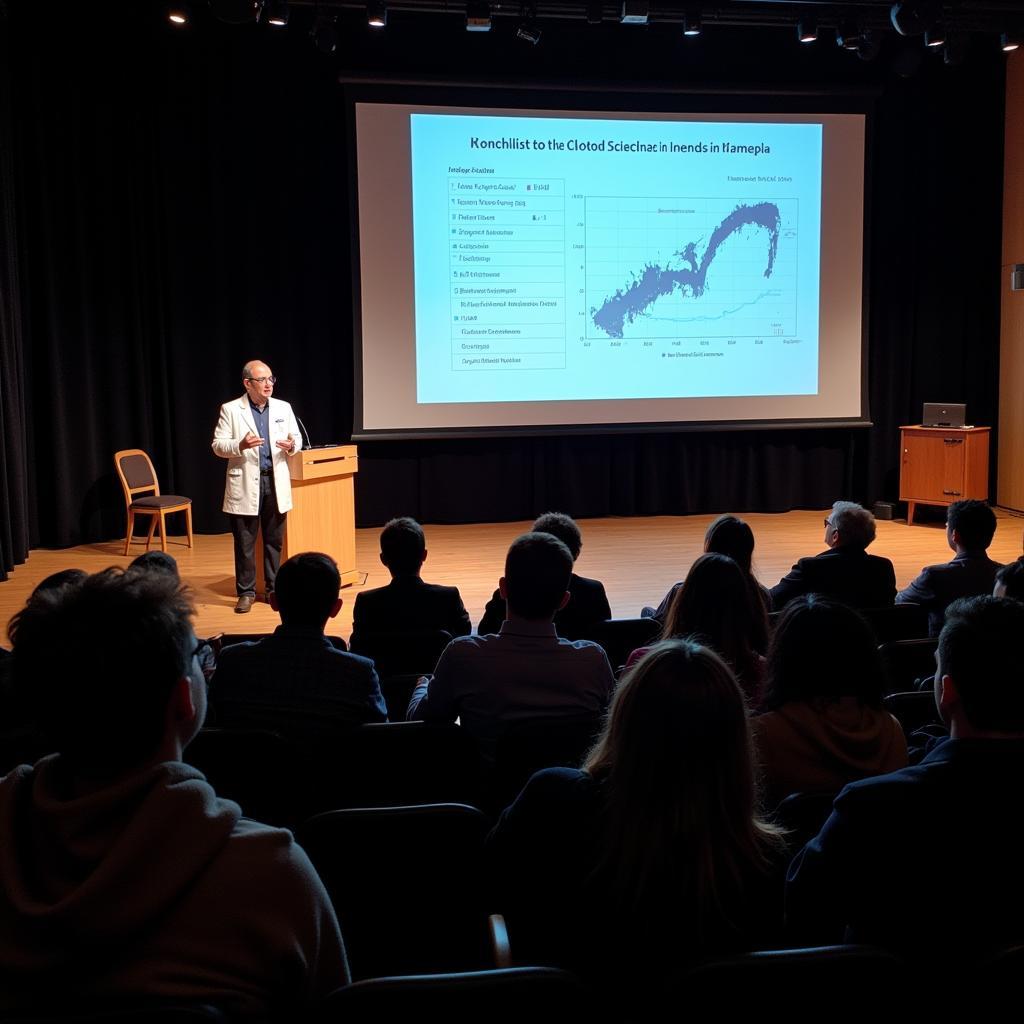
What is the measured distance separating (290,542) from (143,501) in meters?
2.01

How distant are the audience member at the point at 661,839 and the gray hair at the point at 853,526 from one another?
2785mm

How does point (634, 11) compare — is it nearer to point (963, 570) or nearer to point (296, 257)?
point (296, 257)

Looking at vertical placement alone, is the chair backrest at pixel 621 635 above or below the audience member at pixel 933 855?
below

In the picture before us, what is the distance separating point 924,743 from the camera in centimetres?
232

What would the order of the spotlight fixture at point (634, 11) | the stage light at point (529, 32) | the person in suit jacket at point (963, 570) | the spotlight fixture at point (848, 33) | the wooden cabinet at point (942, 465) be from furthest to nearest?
the wooden cabinet at point (942, 465)
the spotlight fixture at point (848, 33)
the stage light at point (529, 32)
the spotlight fixture at point (634, 11)
the person in suit jacket at point (963, 570)

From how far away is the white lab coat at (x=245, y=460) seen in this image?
634 cm

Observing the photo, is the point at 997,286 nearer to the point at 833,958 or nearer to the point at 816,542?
the point at 816,542

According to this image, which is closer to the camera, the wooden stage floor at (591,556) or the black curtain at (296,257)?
the wooden stage floor at (591,556)

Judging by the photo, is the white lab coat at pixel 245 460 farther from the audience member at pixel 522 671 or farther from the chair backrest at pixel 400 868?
the chair backrest at pixel 400 868

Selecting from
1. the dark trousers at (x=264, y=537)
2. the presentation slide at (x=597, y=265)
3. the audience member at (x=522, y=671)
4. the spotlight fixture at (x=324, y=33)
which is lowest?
the dark trousers at (x=264, y=537)

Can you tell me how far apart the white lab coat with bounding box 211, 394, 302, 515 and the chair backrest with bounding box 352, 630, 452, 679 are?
302cm

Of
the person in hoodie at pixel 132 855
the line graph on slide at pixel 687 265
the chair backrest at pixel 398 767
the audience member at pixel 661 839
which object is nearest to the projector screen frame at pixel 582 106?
the line graph on slide at pixel 687 265

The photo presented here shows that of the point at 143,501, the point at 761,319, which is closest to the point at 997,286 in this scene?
the point at 761,319

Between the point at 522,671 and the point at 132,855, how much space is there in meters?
1.57
